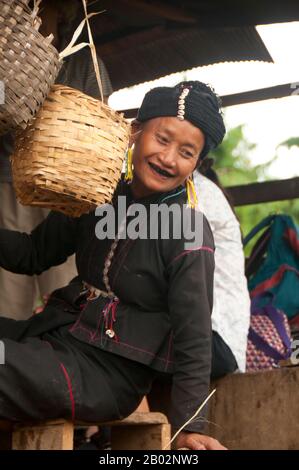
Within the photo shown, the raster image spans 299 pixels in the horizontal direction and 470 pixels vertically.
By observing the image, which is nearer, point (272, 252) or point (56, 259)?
point (56, 259)

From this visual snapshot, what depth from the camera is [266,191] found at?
202 inches

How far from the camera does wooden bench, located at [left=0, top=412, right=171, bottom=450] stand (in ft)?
A: 9.80

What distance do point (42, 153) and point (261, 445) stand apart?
158 centimetres

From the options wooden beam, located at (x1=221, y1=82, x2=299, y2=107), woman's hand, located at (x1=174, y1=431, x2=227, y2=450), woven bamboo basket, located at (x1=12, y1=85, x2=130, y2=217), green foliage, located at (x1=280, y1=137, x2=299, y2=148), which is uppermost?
green foliage, located at (x1=280, y1=137, x2=299, y2=148)

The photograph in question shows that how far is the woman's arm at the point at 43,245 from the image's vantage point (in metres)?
3.40

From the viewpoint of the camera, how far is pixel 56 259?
3486 mm

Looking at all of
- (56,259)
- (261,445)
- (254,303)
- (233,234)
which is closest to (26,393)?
(56,259)

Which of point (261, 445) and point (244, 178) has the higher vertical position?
point (244, 178)

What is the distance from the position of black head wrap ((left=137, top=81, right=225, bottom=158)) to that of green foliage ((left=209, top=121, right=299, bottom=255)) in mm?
9494

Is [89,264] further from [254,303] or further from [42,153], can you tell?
[254,303]

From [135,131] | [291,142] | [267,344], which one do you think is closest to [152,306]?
[135,131]

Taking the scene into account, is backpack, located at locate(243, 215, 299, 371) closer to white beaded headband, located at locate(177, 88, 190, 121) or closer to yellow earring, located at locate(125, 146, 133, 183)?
yellow earring, located at locate(125, 146, 133, 183)

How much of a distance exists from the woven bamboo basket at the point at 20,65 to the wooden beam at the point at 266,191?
2549 mm

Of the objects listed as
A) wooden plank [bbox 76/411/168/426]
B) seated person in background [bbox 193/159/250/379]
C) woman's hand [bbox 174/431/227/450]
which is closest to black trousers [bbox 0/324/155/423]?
wooden plank [bbox 76/411/168/426]
